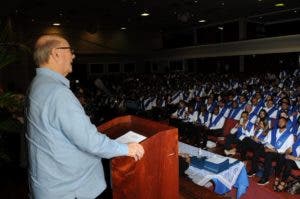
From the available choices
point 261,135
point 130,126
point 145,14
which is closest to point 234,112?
point 261,135

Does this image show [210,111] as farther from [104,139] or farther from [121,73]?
[121,73]

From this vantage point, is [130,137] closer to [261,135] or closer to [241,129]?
[261,135]

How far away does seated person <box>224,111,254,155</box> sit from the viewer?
23.9 ft

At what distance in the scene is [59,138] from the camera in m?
1.45

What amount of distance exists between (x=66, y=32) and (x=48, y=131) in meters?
23.0

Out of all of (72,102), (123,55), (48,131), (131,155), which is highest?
(123,55)

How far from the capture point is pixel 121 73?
26.2 metres

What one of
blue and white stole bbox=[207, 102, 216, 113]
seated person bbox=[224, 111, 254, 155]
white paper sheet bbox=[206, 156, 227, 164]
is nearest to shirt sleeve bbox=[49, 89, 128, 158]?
white paper sheet bbox=[206, 156, 227, 164]

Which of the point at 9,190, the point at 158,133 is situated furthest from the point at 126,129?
the point at 9,190

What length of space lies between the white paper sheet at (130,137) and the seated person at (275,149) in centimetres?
474

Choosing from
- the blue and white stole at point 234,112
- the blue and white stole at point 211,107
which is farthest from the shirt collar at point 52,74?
the blue and white stole at point 211,107

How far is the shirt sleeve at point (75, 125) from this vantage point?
1.38 metres

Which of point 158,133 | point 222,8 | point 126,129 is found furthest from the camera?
point 222,8

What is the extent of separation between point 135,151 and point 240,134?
6469 millimetres
